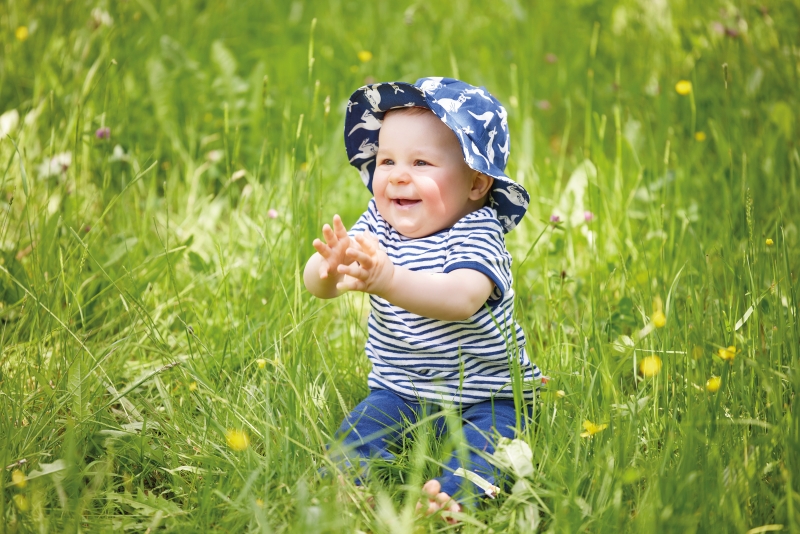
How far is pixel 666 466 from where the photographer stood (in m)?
→ 1.58

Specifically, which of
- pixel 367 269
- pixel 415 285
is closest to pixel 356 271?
pixel 367 269

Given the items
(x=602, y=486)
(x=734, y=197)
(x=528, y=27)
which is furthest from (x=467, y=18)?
(x=602, y=486)

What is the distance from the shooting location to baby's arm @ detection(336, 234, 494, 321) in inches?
63.4

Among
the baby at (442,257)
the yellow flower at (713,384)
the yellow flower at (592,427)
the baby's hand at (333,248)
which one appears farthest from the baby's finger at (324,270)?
the yellow flower at (713,384)

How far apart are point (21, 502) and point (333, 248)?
75 centimetres

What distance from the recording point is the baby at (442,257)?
1.80 metres

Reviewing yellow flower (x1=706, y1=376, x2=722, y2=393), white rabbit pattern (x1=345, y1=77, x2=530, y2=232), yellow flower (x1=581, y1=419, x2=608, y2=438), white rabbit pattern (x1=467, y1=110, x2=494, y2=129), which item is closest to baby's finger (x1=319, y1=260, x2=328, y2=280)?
white rabbit pattern (x1=345, y1=77, x2=530, y2=232)

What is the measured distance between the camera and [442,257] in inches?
72.6

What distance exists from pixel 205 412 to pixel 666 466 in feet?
3.21

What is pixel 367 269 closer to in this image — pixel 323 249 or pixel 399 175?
pixel 323 249

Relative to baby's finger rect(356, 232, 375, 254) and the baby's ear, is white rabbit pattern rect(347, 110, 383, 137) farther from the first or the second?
baby's finger rect(356, 232, 375, 254)

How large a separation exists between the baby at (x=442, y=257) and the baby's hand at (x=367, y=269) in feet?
0.43

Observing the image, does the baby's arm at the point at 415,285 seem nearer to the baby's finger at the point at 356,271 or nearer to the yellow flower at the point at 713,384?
the baby's finger at the point at 356,271

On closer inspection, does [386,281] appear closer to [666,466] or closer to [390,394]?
[390,394]
